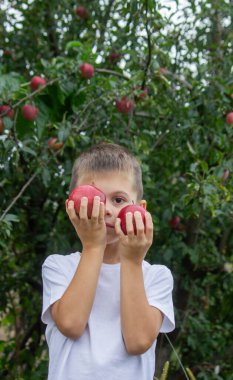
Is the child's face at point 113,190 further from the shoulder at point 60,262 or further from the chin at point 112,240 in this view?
the shoulder at point 60,262

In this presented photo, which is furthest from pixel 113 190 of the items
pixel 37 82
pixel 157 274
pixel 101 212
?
pixel 37 82

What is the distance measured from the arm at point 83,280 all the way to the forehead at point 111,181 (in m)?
0.13

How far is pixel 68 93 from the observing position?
2.95 m

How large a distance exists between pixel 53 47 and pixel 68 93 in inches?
46.4

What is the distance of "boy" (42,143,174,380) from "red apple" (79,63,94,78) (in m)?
1.39

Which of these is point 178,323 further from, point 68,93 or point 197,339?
point 68,93

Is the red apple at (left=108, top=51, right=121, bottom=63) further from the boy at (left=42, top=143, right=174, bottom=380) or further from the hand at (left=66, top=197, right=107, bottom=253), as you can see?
the hand at (left=66, top=197, right=107, bottom=253)

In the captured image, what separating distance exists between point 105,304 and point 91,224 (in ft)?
0.69

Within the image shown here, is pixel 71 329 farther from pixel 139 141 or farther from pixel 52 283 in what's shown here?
pixel 139 141

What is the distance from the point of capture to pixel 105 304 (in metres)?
1.54

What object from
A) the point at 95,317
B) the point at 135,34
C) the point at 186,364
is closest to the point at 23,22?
the point at 135,34

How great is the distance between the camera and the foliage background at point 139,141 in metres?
2.91

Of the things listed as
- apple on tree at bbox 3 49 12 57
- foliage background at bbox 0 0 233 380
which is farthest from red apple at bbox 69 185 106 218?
apple on tree at bbox 3 49 12 57

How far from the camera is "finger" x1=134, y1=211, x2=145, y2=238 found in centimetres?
144
